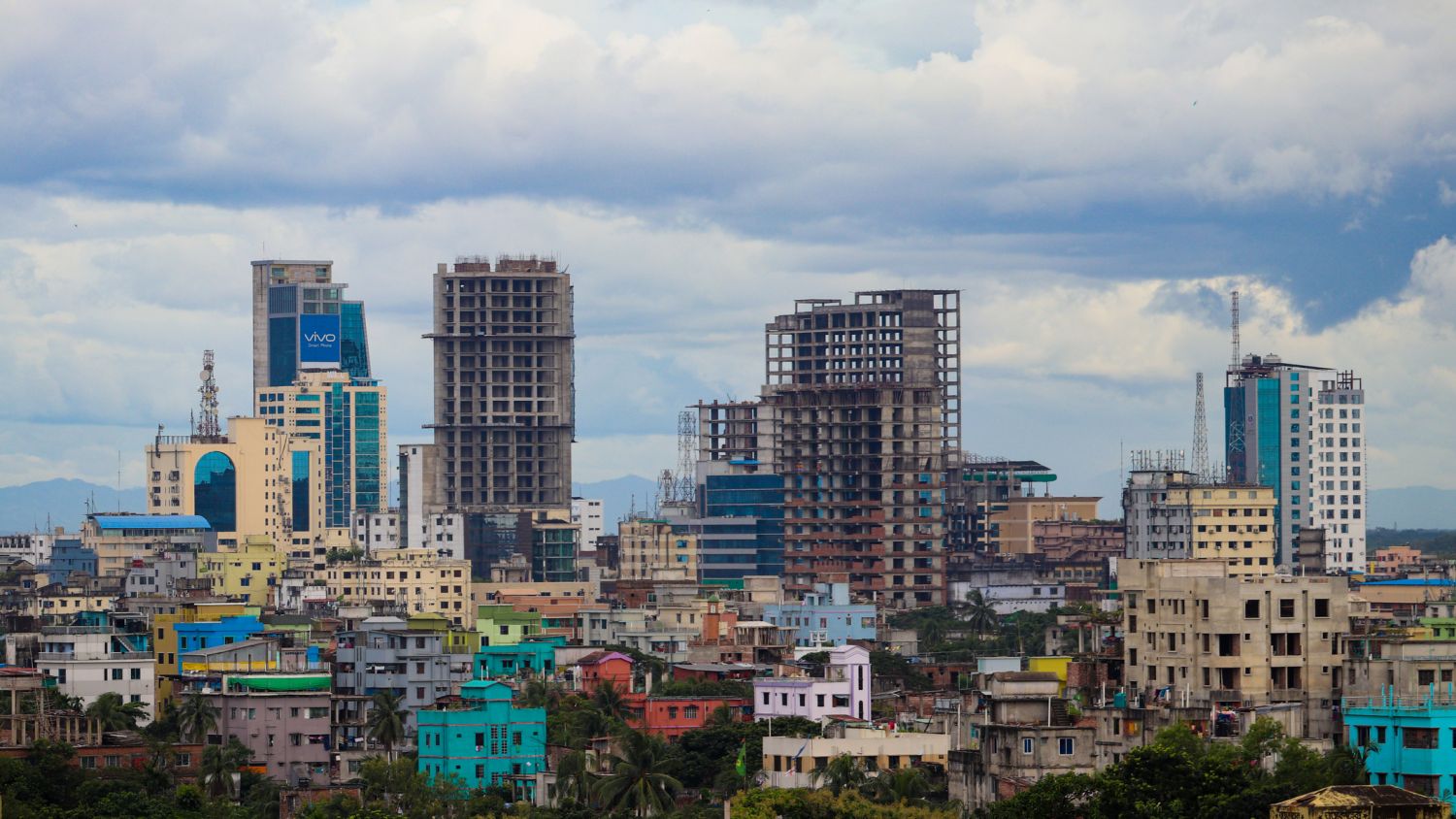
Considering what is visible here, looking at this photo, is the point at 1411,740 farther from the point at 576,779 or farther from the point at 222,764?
the point at 222,764

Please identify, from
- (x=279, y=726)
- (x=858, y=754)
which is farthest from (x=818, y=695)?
(x=279, y=726)

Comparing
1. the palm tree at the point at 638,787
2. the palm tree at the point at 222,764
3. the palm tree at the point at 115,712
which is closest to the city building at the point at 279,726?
the palm tree at the point at 222,764

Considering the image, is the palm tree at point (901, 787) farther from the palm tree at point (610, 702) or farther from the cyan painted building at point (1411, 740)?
the palm tree at point (610, 702)

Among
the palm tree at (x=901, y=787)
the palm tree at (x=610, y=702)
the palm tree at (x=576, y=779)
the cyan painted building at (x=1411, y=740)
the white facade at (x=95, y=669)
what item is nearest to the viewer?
the cyan painted building at (x=1411, y=740)

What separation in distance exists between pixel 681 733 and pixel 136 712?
3029cm

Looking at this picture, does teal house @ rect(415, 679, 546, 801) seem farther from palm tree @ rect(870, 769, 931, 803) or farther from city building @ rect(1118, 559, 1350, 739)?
city building @ rect(1118, 559, 1350, 739)

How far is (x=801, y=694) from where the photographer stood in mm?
155125

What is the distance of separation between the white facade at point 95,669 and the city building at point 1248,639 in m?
60.8

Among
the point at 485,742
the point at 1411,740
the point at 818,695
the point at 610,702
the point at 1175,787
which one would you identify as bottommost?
the point at 485,742

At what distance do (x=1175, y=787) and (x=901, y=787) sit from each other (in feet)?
86.4

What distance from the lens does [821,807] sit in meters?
114

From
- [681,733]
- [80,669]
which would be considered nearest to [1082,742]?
[681,733]

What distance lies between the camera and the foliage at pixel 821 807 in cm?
11175

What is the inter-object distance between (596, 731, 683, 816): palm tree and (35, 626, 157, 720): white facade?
39.7 metres
